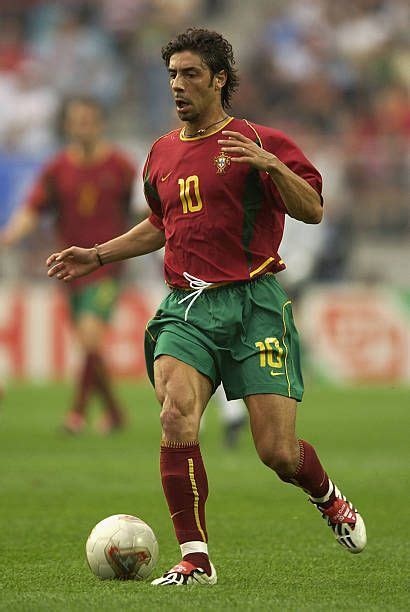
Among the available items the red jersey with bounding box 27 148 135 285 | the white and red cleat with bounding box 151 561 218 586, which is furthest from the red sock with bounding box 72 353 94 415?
the white and red cleat with bounding box 151 561 218 586

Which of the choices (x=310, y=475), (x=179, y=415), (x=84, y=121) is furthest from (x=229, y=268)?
(x=84, y=121)

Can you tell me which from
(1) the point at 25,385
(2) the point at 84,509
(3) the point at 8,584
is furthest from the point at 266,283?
(1) the point at 25,385

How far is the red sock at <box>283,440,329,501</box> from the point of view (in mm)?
5473

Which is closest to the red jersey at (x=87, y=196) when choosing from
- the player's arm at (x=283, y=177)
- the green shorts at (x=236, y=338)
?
the green shorts at (x=236, y=338)

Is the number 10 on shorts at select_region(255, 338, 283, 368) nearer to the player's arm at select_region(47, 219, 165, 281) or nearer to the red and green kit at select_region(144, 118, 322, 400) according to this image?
the red and green kit at select_region(144, 118, 322, 400)

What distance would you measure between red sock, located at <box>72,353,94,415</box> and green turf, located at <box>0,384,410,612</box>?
34cm

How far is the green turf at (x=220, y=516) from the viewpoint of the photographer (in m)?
4.70

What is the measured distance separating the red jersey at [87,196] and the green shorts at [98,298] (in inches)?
2.8

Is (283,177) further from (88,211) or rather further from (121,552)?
(88,211)

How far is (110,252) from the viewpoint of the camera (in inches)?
231

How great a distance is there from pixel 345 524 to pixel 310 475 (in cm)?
31

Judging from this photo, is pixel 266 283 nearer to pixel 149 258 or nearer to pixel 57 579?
pixel 57 579

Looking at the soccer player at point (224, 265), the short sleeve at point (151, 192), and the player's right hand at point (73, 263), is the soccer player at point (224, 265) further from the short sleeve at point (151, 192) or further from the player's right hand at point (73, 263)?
the player's right hand at point (73, 263)

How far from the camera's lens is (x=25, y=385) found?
16.8 m
